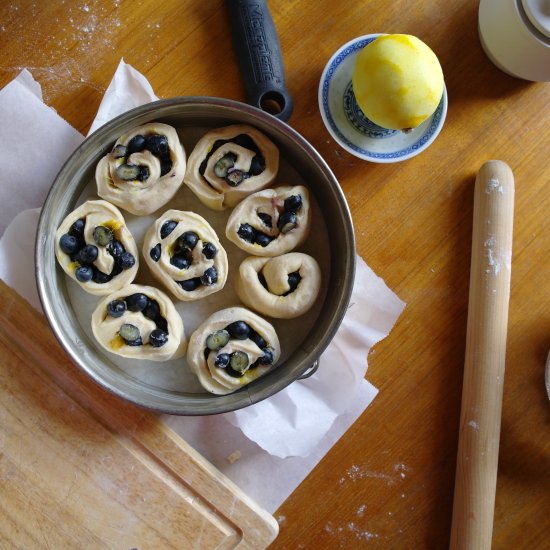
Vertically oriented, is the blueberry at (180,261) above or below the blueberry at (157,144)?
below

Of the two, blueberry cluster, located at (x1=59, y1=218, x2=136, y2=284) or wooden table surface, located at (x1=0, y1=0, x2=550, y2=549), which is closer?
blueberry cluster, located at (x1=59, y1=218, x2=136, y2=284)

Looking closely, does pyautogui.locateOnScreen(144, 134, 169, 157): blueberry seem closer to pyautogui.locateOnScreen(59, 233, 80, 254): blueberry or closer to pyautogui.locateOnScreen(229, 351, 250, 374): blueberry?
pyautogui.locateOnScreen(59, 233, 80, 254): blueberry

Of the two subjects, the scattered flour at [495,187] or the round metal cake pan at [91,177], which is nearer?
the round metal cake pan at [91,177]

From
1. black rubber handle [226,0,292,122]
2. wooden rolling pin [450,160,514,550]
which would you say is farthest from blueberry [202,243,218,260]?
wooden rolling pin [450,160,514,550]

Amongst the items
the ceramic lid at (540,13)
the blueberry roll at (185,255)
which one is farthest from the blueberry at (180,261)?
the ceramic lid at (540,13)

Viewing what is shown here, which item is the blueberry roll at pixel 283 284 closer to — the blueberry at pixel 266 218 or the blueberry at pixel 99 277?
the blueberry at pixel 266 218

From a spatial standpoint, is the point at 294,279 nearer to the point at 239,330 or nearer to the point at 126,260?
the point at 239,330
